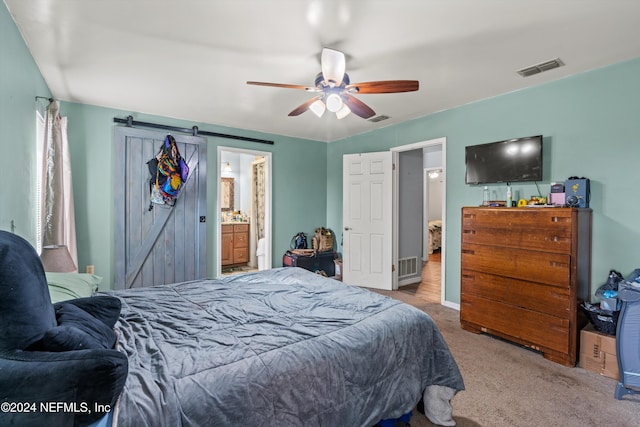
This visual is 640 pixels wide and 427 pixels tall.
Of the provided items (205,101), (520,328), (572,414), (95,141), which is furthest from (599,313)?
(95,141)

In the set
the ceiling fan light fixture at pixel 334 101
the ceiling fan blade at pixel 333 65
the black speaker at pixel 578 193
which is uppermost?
the ceiling fan blade at pixel 333 65

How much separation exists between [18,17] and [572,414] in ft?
14.1

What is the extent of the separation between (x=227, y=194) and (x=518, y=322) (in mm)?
5603

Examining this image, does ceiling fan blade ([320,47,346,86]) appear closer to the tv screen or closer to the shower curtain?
the tv screen

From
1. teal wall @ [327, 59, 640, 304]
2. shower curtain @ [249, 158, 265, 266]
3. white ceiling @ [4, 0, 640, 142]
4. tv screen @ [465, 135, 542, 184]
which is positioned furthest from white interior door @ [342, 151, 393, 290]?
shower curtain @ [249, 158, 265, 266]

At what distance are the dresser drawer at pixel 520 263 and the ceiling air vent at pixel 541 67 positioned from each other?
1601 millimetres

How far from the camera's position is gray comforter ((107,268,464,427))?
110 cm

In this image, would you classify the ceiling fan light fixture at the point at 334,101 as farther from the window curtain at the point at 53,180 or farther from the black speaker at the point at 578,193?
the window curtain at the point at 53,180

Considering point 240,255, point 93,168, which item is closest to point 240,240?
point 240,255

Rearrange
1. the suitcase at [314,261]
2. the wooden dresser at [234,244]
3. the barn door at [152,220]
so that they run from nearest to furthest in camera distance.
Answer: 1. the barn door at [152,220]
2. the suitcase at [314,261]
3. the wooden dresser at [234,244]

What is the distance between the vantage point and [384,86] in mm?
2246

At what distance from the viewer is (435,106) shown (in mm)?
3701

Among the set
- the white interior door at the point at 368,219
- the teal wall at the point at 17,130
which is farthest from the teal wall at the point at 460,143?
the white interior door at the point at 368,219

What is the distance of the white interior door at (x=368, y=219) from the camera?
455 centimetres
